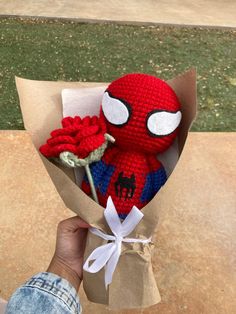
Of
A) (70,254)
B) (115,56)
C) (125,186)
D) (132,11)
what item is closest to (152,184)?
(125,186)

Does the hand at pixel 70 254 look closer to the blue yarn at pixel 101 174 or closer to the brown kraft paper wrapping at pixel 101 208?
the brown kraft paper wrapping at pixel 101 208

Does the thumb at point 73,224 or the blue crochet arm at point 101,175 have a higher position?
the blue crochet arm at point 101,175

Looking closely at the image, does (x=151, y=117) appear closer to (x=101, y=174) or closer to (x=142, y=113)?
(x=142, y=113)

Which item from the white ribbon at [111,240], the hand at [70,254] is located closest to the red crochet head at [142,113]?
the white ribbon at [111,240]

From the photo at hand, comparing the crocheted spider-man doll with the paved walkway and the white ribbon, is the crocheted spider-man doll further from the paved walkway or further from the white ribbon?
the paved walkway

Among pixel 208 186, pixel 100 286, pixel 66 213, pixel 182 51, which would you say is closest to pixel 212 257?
pixel 208 186
